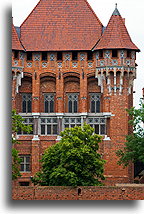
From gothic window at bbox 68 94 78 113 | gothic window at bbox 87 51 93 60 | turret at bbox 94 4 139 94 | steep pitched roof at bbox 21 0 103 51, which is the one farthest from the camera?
gothic window at bbox 68 94 78 113

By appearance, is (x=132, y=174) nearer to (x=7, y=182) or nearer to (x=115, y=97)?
(x=115, y=97)

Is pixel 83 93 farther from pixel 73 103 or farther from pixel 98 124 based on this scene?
pixel 98 124

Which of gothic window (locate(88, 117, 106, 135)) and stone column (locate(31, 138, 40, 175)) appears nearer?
stone column (locate(31, 138, 40, 175))

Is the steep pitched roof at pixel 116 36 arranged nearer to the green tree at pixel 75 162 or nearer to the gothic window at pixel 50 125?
the gothic window at pixel 50 125

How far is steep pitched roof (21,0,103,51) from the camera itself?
5703 cm

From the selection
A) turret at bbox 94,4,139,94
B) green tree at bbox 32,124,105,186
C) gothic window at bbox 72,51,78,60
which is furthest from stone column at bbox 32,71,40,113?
green tree at bbox 32,124,105,186

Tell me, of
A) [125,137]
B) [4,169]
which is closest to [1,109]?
[4,169]

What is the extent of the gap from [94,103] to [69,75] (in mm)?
2505

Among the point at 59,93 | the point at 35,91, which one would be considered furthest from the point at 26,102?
the point at 59,93

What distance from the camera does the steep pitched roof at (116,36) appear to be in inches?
2213

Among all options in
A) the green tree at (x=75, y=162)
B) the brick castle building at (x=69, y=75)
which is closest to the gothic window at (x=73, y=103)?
the brick castle building at (x=69, y=75)

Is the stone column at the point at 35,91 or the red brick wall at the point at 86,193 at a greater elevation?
the stone column at the point at 35,91

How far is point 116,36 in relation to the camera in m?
56.5

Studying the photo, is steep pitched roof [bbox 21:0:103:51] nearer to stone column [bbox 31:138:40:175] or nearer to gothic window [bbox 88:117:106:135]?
gothic window [bbox 88:117:106:135]
